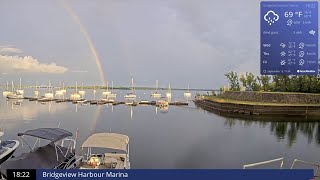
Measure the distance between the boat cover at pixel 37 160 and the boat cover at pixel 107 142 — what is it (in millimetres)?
1521

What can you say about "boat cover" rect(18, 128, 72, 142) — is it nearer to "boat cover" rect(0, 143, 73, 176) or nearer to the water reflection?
"boat cover" rect(0, 143, 73, 176)

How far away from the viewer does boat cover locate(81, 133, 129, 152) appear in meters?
16.2

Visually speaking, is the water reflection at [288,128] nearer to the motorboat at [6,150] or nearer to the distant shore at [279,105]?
the distant shore at [279,105]

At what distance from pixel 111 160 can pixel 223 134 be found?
112ft

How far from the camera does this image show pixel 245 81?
9100cm

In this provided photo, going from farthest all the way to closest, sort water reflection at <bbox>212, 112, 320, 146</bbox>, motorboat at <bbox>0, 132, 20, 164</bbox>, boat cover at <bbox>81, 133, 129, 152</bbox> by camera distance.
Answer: water reflection at <bbox>212, 112, 320, 146</bbox> < motorboat at <bbox>0, 132, 20, 164</bbox> < boat cover at <bbox>81, 133, 129, 152</bbox>

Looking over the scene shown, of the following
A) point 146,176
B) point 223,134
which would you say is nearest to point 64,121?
point 223,134

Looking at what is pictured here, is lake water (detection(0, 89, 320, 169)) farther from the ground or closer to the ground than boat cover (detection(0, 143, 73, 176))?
closer to the ground

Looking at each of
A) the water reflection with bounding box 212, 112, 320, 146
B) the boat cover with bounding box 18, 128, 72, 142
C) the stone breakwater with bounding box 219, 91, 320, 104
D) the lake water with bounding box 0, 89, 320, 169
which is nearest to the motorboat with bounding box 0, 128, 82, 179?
the boat cover with bounding box 18, 128, 72, 142

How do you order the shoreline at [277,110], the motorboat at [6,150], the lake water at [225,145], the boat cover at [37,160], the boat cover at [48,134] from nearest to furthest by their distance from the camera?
1. the boat cover at [37,160]
2. the boat cover at [48,134]
3. the motorboat at [6,150]
4. the lake water at [225,145]
5. the shoreline at [277,110]

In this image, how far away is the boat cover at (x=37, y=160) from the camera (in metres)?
13.8

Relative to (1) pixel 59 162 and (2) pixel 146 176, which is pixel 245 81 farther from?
(2) pixel 146 176

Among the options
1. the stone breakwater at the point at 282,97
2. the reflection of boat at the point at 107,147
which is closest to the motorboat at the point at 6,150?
the reflection of boat at the point at 107,147

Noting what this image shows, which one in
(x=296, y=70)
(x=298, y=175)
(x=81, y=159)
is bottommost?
(x=81, y=159)
